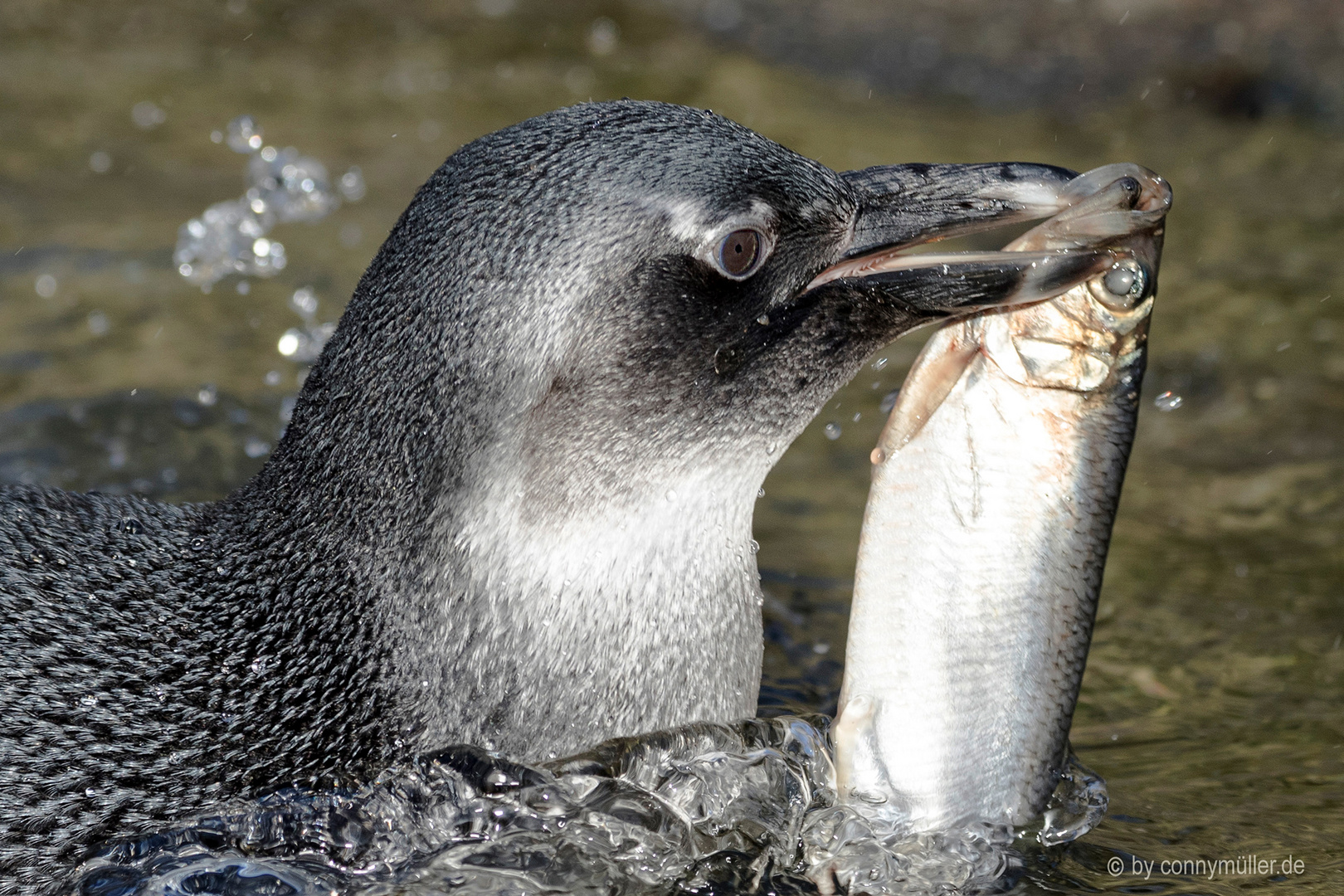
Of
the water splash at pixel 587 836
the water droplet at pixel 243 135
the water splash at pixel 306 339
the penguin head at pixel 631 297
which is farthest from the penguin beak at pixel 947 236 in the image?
the water droplet at pixel 243 135

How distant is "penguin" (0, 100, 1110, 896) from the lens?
343cm

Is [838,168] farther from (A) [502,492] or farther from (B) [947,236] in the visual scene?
(A) [502,492]

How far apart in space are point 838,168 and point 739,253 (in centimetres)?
581

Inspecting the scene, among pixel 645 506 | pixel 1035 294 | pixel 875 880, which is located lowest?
pixel 875 880

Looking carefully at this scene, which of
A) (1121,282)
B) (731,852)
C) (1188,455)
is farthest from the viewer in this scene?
(1188,455)

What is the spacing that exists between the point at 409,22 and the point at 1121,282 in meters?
8.89

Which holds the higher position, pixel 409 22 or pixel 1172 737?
pixel 409 22

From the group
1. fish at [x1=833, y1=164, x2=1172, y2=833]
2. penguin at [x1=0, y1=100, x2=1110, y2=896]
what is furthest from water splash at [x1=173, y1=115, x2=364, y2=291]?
fish at [x1=833, y1=164, x2=1172, y2=833]

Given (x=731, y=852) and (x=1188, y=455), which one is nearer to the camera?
(x=731, y=852)

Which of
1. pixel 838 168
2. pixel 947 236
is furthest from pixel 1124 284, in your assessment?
pixel 838 168

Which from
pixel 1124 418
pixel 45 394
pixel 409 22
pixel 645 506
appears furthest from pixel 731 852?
pixel 409 22

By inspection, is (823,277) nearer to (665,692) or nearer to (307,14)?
(665,692)

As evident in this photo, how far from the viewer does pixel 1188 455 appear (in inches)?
262

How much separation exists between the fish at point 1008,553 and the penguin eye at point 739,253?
59 centimetres
